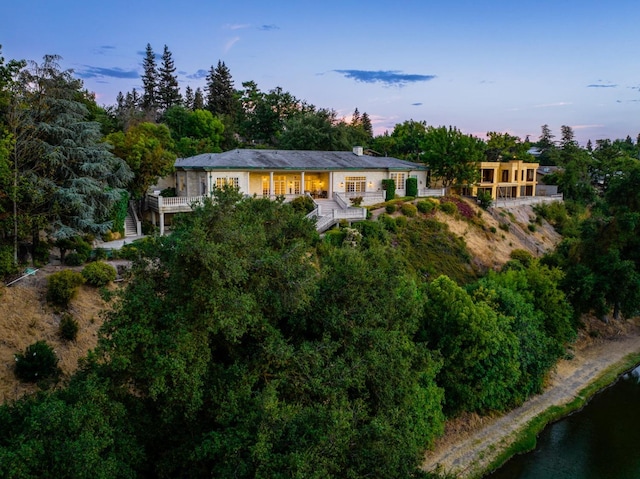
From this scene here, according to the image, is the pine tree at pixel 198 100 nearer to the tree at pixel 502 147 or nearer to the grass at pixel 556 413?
the tree at pixel 502 147

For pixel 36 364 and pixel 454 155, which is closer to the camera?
pixel 36 364

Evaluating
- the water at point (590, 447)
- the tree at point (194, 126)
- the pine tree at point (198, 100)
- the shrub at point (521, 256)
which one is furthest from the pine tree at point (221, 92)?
the water at point (590, 447)

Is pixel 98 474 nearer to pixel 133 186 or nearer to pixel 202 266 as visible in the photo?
pixel 202 266

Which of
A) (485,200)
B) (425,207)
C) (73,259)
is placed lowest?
(73,259)

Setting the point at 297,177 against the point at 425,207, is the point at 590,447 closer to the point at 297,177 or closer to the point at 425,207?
the point at 425,207

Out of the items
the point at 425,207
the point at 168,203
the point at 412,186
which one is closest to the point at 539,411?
the point at 425,207

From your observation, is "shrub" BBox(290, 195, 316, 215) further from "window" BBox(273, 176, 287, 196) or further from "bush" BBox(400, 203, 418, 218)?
"bush" BBox(400, 203, 418, 218)

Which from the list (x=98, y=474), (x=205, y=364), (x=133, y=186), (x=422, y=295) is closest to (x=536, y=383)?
(x=422, y=295)
